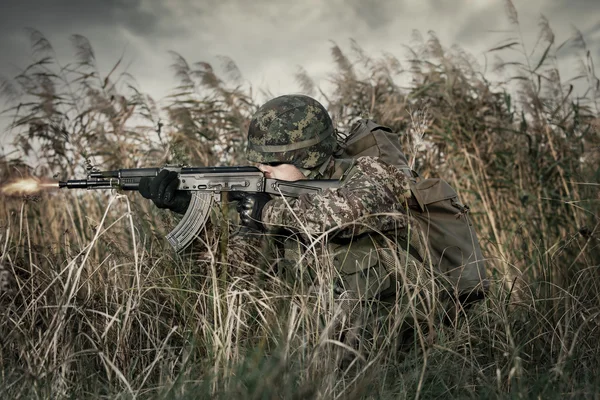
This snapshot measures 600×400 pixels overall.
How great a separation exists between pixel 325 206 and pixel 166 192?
1050 mm

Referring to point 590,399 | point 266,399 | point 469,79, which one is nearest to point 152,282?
point 266,399

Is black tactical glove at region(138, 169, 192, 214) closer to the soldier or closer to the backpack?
the soldier

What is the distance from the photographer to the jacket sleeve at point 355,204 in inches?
137

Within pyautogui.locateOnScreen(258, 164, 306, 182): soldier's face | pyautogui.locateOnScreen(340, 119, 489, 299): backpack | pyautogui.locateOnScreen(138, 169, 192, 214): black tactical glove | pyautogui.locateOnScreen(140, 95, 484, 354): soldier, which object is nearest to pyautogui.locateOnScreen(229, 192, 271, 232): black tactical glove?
pyautogui.locateOnScreen(140, 95, 484, 354): soldier

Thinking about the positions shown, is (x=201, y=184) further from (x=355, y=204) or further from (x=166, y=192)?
(x=355, y=204)

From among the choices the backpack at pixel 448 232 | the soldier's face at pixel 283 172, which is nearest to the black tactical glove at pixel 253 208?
the soldier's face at pixel 283 172

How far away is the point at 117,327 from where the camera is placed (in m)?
3.23

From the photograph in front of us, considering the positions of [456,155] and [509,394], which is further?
[456,155]

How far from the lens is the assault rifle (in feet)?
12.3

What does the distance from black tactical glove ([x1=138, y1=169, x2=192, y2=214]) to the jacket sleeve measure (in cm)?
62

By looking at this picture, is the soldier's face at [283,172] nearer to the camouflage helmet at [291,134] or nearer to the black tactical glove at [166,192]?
the camouflage helmet at [291,134]

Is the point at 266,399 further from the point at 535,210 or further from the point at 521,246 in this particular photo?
the point at 535,210

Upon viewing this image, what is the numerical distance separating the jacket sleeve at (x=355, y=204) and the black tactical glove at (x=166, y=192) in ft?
2.04

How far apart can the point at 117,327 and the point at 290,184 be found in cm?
125
